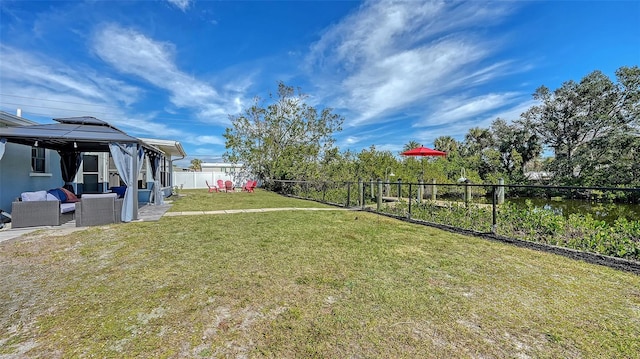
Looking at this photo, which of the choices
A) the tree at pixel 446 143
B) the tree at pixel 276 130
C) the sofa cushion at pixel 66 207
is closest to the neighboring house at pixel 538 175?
the tree at pixel 446 143

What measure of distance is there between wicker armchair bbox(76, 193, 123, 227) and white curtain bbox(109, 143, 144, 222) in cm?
15

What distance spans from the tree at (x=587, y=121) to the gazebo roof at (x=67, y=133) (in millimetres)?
22807

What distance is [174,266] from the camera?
3.60 meters

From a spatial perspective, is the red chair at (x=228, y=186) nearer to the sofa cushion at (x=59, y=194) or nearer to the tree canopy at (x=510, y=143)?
the tree canopy at (x=510, y=143)

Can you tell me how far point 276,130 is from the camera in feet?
66.0

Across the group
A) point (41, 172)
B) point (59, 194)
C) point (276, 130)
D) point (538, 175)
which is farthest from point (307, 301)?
point (538, 175)

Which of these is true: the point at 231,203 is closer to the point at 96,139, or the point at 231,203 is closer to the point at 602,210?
the point at 96,139

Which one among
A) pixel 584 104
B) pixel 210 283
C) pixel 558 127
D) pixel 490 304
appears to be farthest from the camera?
pixel 558 127

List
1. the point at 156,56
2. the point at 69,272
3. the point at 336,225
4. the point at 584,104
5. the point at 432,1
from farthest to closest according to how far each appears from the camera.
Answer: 1. the point at 584,104
2. the point at 156,56
3. the point at 432,1
4. the point at 336,225
5. the point at 69,272

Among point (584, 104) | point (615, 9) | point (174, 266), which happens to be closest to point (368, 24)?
point (615, 9)

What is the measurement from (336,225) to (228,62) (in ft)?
44.7

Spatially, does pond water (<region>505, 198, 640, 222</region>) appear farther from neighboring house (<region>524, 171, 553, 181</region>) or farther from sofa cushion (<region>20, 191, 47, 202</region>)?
sofa cushion (<region>20, 191, 47, 202</region>)

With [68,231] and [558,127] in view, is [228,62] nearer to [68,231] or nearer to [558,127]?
[68,231]

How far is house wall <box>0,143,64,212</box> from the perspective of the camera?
6930 mm
